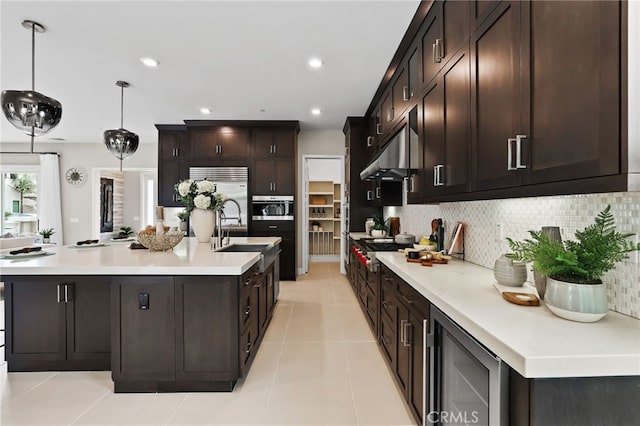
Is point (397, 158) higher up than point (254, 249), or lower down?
higher up

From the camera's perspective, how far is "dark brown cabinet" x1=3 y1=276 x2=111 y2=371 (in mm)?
2414

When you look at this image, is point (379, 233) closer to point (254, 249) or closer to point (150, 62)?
point (254, 249)

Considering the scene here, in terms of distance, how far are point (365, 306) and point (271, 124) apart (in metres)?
3.62

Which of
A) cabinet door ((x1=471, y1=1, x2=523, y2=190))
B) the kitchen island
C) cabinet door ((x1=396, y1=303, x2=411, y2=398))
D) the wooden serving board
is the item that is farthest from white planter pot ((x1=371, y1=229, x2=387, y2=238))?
the wooden serving board

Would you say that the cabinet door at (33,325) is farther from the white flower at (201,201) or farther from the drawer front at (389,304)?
the drawer front at (389,304)

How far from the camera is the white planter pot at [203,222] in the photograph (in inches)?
128

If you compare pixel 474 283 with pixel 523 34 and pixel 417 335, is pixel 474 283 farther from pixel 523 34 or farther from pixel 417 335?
pixel 523 34

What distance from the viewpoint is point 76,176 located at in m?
7.32

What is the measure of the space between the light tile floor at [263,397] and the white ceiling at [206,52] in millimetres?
2885

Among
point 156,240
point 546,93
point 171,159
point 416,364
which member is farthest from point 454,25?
point 171,159

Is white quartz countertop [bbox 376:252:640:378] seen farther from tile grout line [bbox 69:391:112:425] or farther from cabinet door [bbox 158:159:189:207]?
cabinet door [bbox 158:159:189:207]

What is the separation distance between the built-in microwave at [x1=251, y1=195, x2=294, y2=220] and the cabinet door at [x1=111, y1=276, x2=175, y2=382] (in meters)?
3.55

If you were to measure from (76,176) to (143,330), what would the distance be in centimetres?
711

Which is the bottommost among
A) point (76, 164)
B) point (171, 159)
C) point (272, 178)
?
point (272, 178)
